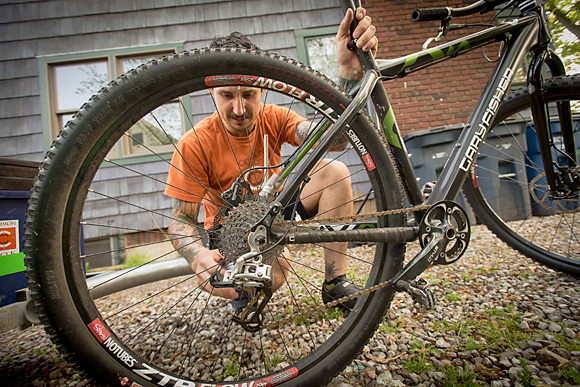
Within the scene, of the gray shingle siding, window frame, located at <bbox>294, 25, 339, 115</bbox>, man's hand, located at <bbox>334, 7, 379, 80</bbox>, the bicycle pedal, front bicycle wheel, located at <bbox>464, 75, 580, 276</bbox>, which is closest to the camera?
the bicycle pedal

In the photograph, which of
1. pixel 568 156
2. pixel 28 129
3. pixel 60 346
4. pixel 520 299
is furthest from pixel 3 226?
pixel 28 129

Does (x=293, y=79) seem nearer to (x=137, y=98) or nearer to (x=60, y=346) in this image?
(x=137, y=98)

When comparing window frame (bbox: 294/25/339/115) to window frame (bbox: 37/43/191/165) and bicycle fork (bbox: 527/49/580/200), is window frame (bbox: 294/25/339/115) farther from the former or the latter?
bicycle fork (bbox: 527/49/580/200)

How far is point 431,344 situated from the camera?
1.20 meters

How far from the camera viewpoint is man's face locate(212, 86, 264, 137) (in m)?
1.53

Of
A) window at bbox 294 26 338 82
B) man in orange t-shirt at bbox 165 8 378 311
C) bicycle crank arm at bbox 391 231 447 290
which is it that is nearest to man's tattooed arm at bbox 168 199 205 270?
man in orange t-shirt at bbox 165 8 378 311

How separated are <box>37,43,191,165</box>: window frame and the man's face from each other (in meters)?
2.72

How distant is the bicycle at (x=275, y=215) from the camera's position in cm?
81

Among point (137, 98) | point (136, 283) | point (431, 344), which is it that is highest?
point (137, 98)

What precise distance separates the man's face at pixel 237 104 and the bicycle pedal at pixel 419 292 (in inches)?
42.0

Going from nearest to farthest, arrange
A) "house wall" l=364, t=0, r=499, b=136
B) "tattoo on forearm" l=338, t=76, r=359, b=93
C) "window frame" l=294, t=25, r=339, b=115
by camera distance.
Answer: "tattoo on forearm" l=338, t=76, r=359, b=93 < "window frame" l=294, t=25, r=339, b=115 < "house wall" l=364, t=0, r=499, b=136

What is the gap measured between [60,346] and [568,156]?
2.54 metres

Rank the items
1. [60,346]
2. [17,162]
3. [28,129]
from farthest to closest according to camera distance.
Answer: [28,129] < [17,162] < [60,346]

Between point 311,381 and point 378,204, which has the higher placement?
point 378,204
